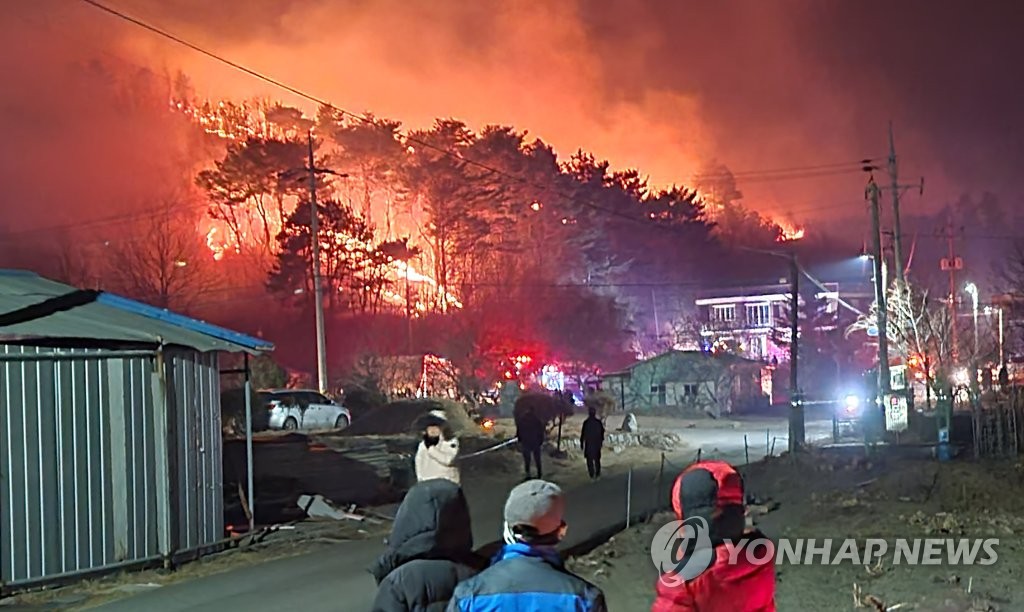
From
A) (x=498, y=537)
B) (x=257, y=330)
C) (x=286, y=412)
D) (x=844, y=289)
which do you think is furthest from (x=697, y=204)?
(x=498, y=537)

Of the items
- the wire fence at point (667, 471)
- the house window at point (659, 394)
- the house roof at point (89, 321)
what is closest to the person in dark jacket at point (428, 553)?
the house roof at point (89, 321)

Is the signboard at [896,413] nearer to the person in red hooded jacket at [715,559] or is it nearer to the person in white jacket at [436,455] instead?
the person in white jacket at [436,455]

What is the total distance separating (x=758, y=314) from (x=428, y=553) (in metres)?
71.5

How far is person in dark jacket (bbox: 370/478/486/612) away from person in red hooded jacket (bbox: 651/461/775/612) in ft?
2.87

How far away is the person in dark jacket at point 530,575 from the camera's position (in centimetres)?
328

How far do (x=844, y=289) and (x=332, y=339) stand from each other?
148 ft

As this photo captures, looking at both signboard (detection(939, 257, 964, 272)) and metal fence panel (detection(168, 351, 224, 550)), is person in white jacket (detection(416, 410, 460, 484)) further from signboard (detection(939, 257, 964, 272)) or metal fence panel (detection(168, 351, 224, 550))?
signboard (detection(939, 257, 964, 272))

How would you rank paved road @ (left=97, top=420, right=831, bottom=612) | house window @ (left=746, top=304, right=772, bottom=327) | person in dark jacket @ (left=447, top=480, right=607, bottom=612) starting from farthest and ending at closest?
1. house window @ (left=746, top=304, right=772, bottom=327)
2. paved road @ (left=97, top=420, right=831, bottom=612)
3. person in dark jacket @ (left=447, top=480, right=607, bottom=612)

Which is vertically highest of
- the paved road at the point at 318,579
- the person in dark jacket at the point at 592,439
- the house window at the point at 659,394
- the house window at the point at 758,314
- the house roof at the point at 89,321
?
the house window at the point at 758,314

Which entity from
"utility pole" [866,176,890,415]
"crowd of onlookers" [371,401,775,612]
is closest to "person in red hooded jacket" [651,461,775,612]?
"crowd of onlookers" [371,401,775,612]

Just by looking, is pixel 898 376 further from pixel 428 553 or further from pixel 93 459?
pixel 428 553

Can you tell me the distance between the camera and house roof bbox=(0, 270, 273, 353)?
10.6 m

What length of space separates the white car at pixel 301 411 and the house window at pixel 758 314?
143ft

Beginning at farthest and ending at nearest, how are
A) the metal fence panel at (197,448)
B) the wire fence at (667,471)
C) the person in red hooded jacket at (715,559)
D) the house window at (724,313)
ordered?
the house window at (724,313), the wire fence at (667,471), the metal fence panel at (197,448), the person in red hooded jacket at (715,559)
